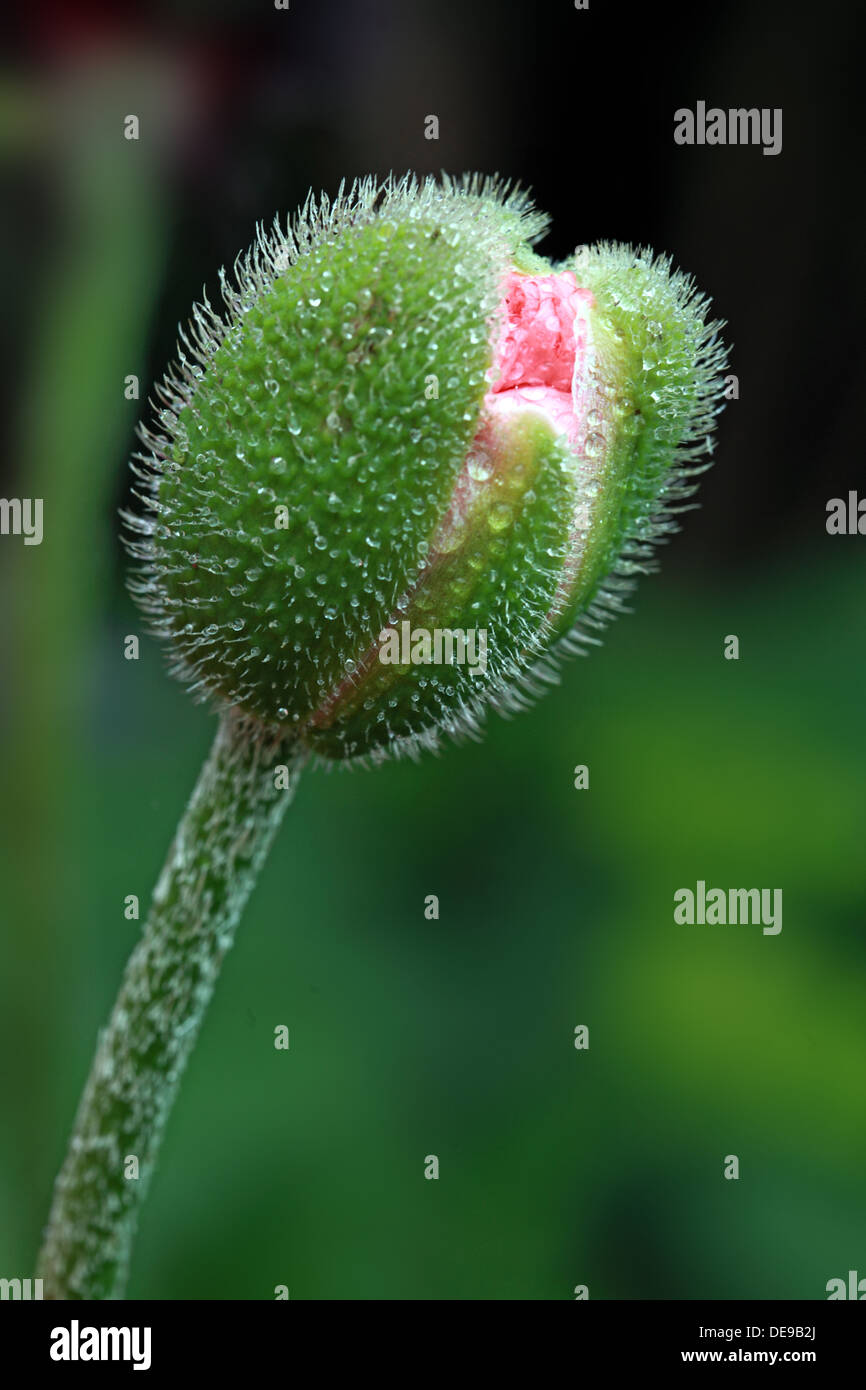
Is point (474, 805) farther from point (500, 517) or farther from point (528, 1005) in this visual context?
point (500, 517)

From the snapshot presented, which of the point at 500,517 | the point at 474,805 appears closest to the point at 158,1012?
the point at 500,517

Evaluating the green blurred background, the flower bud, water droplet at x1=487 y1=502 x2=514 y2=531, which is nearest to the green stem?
the flower bud

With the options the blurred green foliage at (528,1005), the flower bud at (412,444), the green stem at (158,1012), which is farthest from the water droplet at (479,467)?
the blurred green foliage at (528,1005)

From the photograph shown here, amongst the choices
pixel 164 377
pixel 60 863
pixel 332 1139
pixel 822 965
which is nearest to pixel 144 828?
pixel 60 863

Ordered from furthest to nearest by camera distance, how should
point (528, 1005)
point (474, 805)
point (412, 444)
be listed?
point (474, 805)
point (528, 1005)
point (412, 444)

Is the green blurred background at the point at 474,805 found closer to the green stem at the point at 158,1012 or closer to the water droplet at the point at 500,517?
the green stem at the point at 158,1012

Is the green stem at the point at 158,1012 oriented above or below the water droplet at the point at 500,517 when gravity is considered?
below
